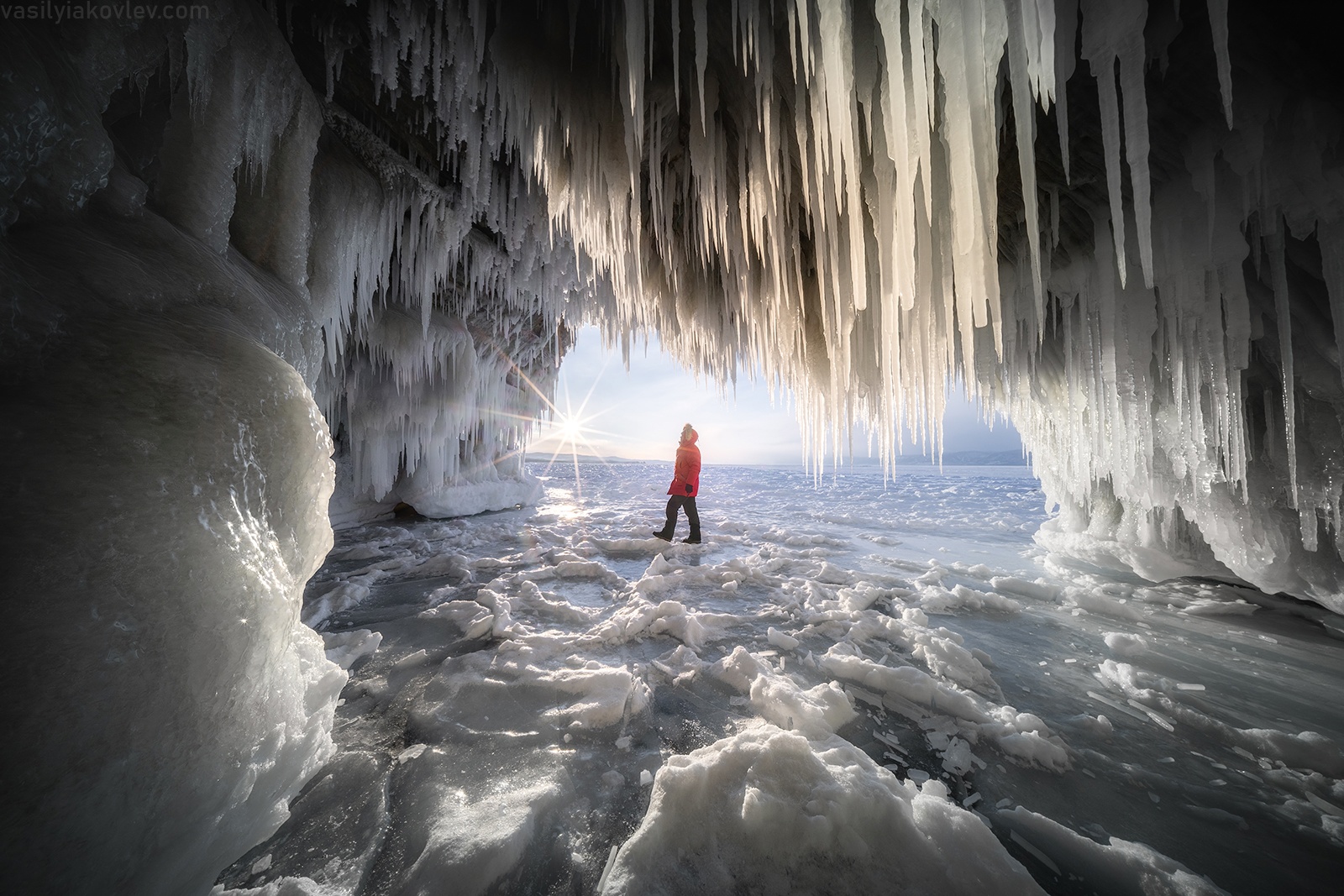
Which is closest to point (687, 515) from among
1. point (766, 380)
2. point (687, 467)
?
point (687, 467)

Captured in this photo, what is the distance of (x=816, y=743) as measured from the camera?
1.61 metres

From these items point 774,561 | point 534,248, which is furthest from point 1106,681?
point 534,248

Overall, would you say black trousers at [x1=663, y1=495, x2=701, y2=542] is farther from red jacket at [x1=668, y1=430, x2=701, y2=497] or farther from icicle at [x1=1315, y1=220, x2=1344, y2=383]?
icicle at [x1=1315, y1=220, x2=1344, y2=383]

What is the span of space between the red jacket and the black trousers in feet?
0.29

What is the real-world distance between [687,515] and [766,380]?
7.54 feet

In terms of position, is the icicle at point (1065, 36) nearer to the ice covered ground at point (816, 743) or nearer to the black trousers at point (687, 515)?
the ice covered ground at point (816, 743)

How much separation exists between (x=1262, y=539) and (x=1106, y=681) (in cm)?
255

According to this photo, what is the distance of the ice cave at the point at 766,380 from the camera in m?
1.07

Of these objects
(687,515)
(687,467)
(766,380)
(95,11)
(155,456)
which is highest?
(95,11)

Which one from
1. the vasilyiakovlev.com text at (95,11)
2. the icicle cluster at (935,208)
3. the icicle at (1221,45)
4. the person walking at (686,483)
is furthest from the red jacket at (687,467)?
the vasilyiakovlev.com text at (95,11)

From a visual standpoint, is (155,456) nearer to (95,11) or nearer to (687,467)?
(95,11)

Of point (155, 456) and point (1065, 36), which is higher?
point (1065, 36)

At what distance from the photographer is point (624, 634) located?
2.73 metres

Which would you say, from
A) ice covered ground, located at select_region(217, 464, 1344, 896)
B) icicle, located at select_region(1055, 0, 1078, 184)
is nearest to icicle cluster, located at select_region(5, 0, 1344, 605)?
icicle, located at select_region(1055, 0, 1078, 184)
